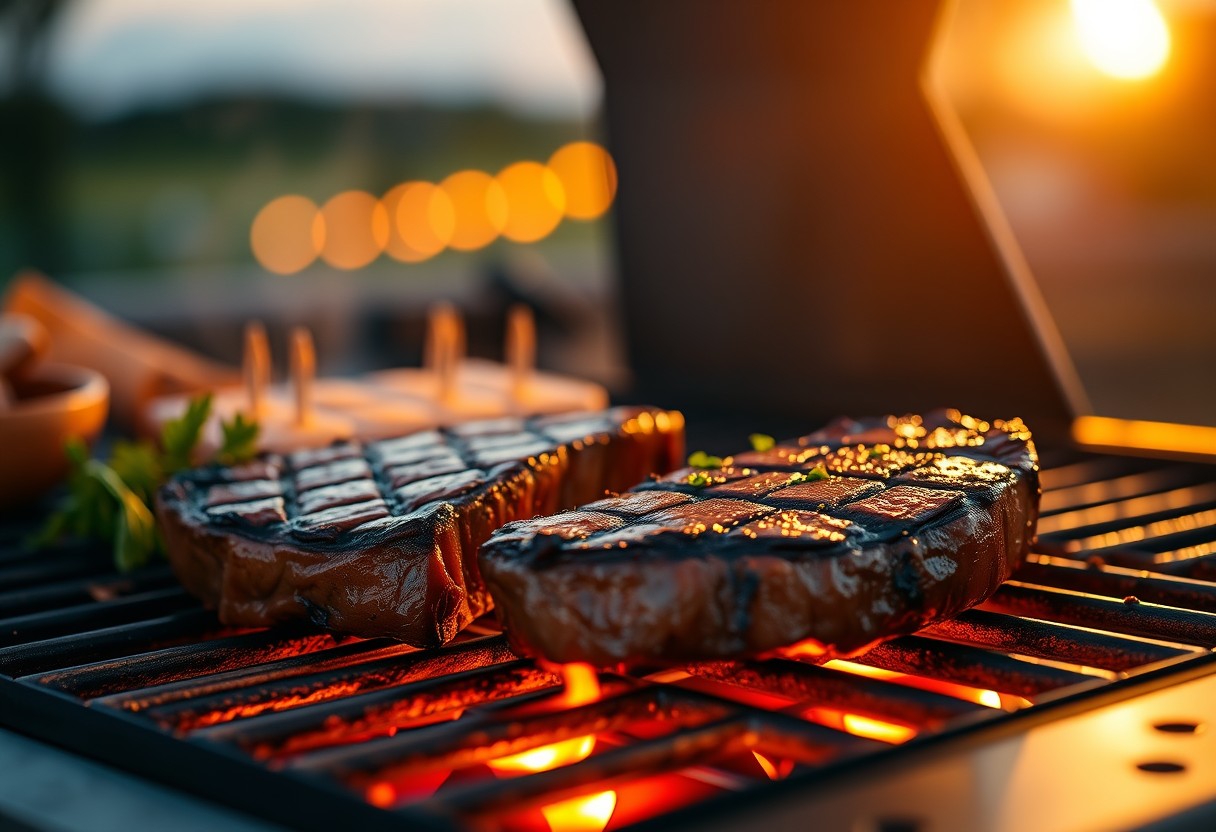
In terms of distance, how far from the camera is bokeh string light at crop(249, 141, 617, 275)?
34.4ft

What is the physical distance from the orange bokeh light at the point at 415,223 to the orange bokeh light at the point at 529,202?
68 cm

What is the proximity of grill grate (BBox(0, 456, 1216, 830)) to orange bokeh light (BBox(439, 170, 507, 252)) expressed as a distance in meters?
8.95

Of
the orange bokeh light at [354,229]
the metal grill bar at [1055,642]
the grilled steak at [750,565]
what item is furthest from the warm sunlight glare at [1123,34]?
the orange bokeh light at [354,229]

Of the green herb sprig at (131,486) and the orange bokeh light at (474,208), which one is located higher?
the orange bokeh light at (474,208)

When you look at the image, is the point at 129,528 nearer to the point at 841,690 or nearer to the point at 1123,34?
the point at 841,690

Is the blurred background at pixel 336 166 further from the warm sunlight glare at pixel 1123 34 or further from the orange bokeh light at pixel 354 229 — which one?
the warm sunlight glare at pixel 1123 34

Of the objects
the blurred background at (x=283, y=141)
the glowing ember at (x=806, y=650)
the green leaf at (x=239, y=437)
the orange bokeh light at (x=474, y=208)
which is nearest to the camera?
the glowing ember at (x=806, y=650)

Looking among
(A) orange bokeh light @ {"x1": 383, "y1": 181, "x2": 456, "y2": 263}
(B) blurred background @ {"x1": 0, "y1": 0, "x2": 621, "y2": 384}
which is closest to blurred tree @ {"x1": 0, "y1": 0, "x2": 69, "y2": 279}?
(B) blurred background @ {"x1": 0, "y1": 0, "x2": 621, "y2": 384}

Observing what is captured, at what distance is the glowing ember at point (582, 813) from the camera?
1692mm

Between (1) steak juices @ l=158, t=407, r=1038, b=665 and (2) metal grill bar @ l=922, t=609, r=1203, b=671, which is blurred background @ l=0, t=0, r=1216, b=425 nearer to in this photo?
(1) steak juices @ l=158, t=407, r=1038, b=665

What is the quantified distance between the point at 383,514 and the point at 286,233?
887 cm

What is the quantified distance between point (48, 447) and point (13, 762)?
153 centimetres

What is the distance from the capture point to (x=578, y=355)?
6613 millimetres

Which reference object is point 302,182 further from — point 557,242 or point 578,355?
point 578,355
